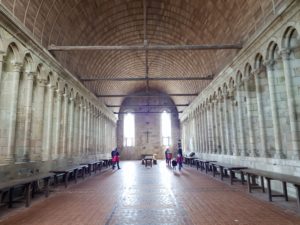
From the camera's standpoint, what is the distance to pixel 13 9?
27.5 ft

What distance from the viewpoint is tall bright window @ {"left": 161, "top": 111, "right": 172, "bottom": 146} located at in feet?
123

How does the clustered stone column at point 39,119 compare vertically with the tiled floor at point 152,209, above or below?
above

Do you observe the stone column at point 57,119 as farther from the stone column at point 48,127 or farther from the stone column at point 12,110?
the stone column at point 12,110

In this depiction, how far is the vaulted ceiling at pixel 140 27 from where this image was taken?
1035cm

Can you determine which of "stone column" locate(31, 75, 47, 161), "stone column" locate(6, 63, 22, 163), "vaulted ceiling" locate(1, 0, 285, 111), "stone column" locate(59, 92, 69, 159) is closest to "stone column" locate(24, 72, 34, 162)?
"stone column" locate(31, 75, 47, 161)

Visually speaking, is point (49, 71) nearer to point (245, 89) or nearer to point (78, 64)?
point (78, 64)

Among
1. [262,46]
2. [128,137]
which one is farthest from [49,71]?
[128,137]

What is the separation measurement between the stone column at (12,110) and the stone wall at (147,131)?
2771 cm

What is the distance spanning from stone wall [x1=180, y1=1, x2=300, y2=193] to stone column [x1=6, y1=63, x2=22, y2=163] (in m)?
9.69

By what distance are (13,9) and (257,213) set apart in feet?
33.5

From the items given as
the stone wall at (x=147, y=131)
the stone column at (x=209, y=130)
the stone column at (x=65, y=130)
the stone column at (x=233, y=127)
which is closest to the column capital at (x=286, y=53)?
the stone column at (x=233, y=127)

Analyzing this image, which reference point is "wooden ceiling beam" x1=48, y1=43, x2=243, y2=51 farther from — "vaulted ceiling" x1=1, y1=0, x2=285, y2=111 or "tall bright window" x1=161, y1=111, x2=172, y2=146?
"tall bright window" x1=161, y1=111, x2=172, y2=146

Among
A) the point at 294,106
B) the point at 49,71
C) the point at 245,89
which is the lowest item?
the point at 294,106

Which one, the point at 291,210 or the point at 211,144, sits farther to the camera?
the point at 211,144
